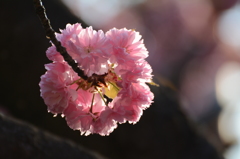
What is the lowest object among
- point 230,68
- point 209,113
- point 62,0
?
point 62,0

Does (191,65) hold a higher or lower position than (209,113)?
higher

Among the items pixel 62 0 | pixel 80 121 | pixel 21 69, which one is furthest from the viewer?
pixel 62 0

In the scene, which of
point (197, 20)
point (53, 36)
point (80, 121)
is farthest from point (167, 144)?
point (197, 20)

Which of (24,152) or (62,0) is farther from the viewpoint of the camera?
(62,0)

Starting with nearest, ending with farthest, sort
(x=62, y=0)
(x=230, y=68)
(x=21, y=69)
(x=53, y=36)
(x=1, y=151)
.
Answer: (x=53, y=36) → (x=1, y=151) → (x=21, y=69) → (x=62, y=0) → (x=230, y=68)

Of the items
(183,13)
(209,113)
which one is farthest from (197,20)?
(209,113)

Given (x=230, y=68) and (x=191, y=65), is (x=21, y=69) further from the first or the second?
(x=230, y=68)
